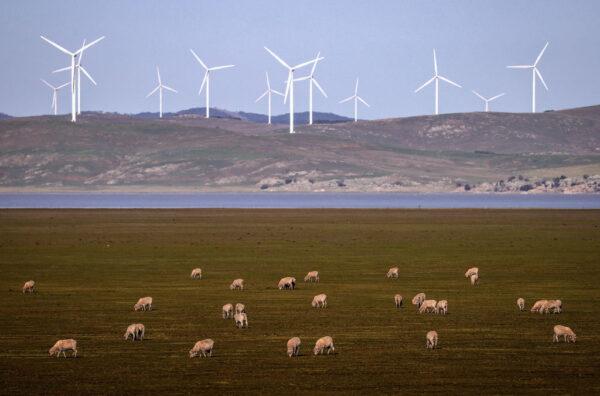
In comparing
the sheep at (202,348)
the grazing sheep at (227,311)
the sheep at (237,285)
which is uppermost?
the sheep at (237,285)

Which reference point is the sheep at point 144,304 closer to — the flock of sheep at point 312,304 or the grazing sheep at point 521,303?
the flock of sheep at point 312,304

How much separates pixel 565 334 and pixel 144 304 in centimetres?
1350

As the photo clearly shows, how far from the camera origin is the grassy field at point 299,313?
1092 inches

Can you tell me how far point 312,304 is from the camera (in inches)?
1594

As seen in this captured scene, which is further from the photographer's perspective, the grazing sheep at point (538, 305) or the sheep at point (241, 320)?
the grazing sheep at point (538, 305)

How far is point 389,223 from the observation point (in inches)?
3880

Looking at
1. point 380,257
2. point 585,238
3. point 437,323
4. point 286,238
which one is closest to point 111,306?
point 437,323

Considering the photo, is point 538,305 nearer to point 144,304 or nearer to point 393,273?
point 144,304

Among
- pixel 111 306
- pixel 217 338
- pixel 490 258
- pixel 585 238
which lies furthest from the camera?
pixel 585 238

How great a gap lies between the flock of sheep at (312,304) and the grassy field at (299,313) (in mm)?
320

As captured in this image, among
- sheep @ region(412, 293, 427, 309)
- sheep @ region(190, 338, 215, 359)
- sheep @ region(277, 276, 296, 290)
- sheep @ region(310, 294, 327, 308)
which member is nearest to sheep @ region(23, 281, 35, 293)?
sheep @ region(277, 276, 296, 290)

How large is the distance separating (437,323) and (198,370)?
1012cm

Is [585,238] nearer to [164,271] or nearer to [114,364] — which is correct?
[164,271]

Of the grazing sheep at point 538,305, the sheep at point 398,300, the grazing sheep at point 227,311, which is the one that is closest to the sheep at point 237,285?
the sheep at point 398,300
